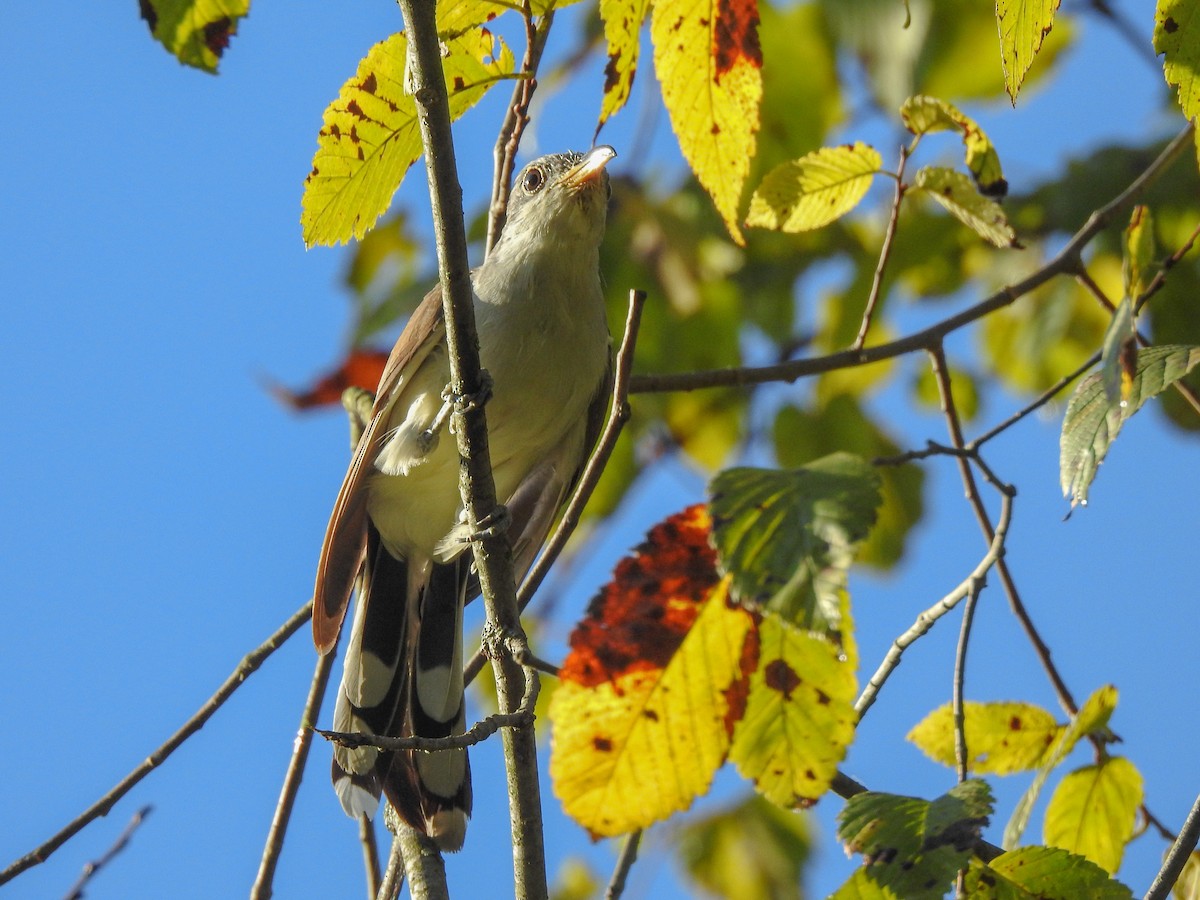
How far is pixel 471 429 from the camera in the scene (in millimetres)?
2508

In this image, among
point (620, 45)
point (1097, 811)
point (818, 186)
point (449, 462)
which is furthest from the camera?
point (449, 462)

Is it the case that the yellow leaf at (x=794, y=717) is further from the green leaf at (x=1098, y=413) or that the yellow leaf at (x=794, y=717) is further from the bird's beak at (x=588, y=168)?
the bird's beak at (x=588, y=168)

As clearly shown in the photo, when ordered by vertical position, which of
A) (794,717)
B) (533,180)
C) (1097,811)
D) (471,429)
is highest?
(533,180)

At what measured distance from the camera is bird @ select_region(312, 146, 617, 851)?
143 inches

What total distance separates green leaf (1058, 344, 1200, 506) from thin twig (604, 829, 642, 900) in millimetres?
1312

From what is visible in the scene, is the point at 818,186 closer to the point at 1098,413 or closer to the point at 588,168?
the point at 1098,413

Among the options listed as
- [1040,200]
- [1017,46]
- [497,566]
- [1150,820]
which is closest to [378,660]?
[497,566]

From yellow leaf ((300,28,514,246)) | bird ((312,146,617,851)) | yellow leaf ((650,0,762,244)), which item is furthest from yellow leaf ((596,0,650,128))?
bird ((312,146,617,851))

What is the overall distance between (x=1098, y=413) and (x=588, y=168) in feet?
6.73

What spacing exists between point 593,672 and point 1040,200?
357 cm

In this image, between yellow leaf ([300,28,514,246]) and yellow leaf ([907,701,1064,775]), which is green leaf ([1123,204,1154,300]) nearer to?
yellow leaf ([907,701,1064,775])

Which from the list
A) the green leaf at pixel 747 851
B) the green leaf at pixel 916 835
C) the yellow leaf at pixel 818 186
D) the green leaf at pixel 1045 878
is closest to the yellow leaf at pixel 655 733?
the green leaf at pixel 916 835

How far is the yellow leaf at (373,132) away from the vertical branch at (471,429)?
16 cm

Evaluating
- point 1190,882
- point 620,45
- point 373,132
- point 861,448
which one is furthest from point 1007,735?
point 861,448
